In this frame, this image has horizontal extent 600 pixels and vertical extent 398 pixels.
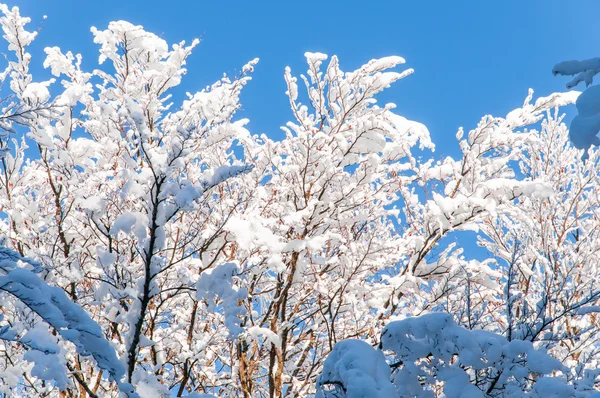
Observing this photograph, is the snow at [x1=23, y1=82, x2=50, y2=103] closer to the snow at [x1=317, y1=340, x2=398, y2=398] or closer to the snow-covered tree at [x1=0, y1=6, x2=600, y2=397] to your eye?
the snow-covered tree at [x1=0, y1=6, x2=600, y2=397]

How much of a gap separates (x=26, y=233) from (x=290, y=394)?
3.04 m

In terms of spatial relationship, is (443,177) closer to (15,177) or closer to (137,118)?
(137,118)

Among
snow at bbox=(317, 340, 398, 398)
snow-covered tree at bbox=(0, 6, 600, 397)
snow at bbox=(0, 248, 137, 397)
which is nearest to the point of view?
snow at bbox=(0, 248, 137, 397)

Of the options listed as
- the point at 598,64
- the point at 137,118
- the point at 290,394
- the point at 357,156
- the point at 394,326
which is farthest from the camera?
the point at 357,156

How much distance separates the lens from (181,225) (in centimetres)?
441

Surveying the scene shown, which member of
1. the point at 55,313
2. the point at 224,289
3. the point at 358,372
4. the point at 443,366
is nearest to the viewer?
the point at 55,313

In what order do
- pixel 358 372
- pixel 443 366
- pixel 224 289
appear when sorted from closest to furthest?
1. pixel 358 372
2. pixel 443 366
3. pixel 224 289

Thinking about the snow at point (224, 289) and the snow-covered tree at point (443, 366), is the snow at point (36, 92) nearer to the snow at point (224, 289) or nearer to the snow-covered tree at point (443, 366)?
the snow at point (224, 289)

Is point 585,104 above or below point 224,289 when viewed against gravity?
below

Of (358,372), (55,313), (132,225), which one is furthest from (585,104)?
(132,225)

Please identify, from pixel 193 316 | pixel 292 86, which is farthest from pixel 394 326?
pixel 292 86

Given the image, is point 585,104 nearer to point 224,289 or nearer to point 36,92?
point 224,289

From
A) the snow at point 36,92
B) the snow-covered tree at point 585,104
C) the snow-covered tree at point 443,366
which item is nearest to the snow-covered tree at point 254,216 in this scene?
the snow at point 36,92

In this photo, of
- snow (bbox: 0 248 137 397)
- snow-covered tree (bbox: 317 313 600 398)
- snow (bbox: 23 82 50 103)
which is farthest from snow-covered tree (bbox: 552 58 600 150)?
snow (bbox: 23 82 50 103)
